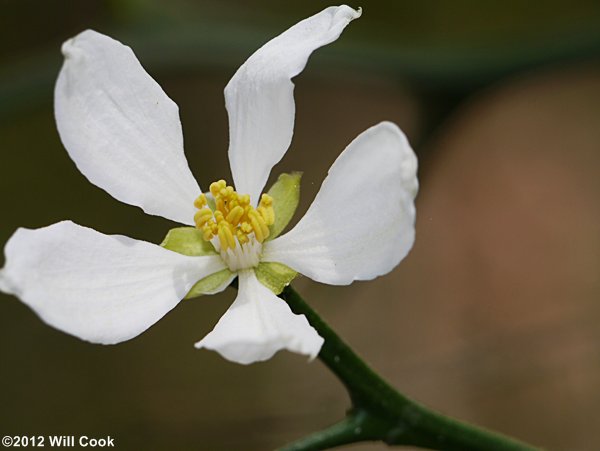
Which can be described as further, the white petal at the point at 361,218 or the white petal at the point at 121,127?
the white petal at the point at 121,127

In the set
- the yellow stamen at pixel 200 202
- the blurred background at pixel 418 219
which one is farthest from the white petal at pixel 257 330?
the blurred background at pixel 418 219

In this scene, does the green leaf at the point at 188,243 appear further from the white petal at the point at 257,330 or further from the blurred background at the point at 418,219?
the blurred background at the point at 418,219

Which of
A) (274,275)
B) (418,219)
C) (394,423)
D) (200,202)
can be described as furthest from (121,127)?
(418,219)

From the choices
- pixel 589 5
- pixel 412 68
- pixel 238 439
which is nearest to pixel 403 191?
pixel 412 68

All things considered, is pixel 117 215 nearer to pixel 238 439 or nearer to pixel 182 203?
pixel 238 439

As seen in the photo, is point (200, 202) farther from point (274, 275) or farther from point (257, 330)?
point (257, 330)

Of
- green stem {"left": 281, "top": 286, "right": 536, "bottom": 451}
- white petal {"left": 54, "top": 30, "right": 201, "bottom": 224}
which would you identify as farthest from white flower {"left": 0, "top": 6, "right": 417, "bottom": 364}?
green stem {"left": 281, "top": 286, "right": 536, "bottom": 451}
